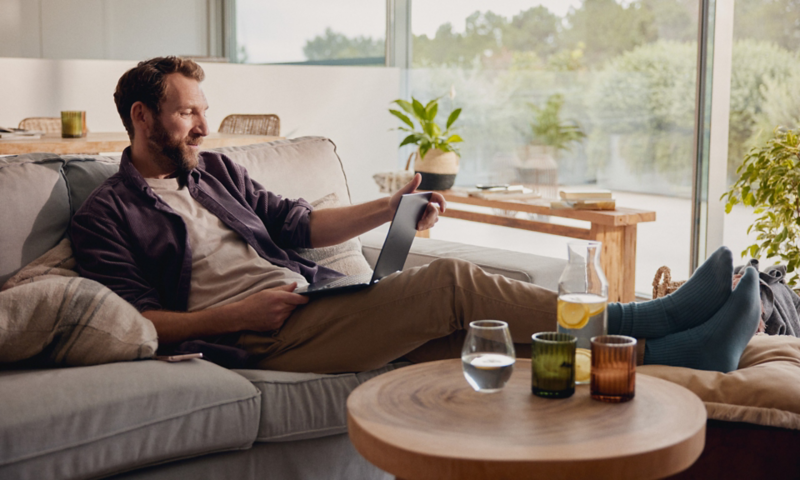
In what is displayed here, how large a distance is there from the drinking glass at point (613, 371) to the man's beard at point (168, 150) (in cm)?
121

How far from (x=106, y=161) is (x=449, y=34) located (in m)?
3.46

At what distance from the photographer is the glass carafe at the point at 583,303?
1347 millimetres

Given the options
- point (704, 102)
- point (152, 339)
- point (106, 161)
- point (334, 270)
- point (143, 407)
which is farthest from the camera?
point (704, 102)

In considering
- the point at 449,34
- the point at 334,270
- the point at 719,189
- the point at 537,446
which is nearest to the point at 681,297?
the point at 537,446

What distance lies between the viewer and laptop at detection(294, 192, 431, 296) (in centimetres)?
180

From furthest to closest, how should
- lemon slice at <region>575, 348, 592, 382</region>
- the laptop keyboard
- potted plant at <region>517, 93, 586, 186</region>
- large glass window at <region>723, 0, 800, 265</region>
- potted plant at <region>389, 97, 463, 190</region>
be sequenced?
1. potted plant at <region>517, 93, 586, 186</region>
2. potted plant at <region>389, 97, 463, 190</region>
3. large glass window at <region>723, 0, 800, 265</region>
4. the laptop keyboard
5. lemon slice at <region>575, 348, 592, 382</region>

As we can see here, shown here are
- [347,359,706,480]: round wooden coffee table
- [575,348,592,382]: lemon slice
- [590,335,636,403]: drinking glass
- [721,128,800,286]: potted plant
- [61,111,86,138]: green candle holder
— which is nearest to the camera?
[347,359,706,480]: round wooden coffee table

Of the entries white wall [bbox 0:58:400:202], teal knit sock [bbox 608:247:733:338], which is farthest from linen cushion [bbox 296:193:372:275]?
white wall [bbox 0:58:400:202]

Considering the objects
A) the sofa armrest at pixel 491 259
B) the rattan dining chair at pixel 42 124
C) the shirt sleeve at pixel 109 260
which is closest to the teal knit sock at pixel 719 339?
the sofa armrest at pixel 491 259

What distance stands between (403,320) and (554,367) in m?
0.54

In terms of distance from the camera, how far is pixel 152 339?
163cm

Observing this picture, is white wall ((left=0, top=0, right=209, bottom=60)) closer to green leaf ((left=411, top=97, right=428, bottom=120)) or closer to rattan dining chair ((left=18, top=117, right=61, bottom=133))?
rattan dining chair ((left=18, top=117, right=61, bottom=133))

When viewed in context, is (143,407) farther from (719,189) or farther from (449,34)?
(449,34)

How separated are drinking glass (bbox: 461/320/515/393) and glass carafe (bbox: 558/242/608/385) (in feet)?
0.45
